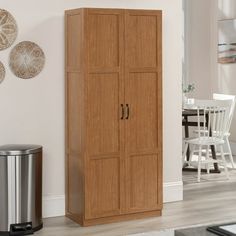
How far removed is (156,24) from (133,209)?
5.13ft

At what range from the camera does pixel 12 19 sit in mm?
4977

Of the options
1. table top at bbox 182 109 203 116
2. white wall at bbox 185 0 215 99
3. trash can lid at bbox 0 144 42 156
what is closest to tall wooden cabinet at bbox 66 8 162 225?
trash can lid at bbox 0 144 42 156

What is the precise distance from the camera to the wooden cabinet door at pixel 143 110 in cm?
502

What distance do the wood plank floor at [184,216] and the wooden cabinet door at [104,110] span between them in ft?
0.66

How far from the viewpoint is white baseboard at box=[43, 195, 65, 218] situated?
522 centimetres

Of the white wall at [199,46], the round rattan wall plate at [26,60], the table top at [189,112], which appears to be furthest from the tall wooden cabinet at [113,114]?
the white wall at [199,46]

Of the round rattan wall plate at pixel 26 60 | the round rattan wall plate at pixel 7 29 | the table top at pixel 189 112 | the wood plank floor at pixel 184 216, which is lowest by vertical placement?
the wood plank floor at pixel 184 216

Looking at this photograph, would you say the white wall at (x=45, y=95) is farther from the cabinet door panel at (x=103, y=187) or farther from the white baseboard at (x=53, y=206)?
the cabinet door panel at (x=103, y=187)

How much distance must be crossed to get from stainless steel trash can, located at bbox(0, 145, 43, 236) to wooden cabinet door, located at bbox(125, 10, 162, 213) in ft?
2.63

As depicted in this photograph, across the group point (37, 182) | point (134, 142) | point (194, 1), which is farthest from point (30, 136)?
point (194, 1)

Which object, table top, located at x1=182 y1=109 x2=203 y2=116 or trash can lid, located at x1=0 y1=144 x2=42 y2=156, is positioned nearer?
trash can lid, located at x1=0 y1=144 x2=42 y2=156

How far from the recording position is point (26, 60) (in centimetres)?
505

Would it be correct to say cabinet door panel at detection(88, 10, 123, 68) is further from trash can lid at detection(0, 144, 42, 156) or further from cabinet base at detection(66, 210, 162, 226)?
cabinet base at detection(66, 210, 162, 226)

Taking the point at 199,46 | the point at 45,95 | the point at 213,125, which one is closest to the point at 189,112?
the point at 213,125
